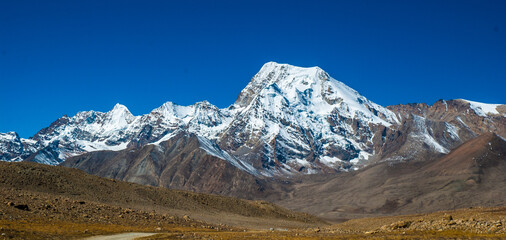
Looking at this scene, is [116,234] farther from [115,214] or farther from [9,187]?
[9,187]

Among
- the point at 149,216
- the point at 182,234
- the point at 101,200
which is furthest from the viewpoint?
the point at 101,200

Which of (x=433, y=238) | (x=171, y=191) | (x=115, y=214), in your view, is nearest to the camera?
(x=433, y=238)

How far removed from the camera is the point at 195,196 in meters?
111

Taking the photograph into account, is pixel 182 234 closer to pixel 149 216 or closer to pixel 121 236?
pixel 121 236

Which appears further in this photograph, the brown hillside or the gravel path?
the brown hillside

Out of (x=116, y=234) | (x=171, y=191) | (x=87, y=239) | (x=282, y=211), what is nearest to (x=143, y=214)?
(x=116, y=234)

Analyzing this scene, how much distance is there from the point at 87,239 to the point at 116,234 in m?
5.90

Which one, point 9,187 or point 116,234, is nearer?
point 116,234

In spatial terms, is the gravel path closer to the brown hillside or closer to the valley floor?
the valley floor

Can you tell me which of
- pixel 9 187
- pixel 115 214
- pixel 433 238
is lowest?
pixel 433 238

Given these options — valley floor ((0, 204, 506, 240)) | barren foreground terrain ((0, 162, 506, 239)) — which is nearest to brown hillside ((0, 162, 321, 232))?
barren foreground terrain ((0, 162, 506, 239))

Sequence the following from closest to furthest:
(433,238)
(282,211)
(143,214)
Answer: (433,238) < (143,214) < (282,211)

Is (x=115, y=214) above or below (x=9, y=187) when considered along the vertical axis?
below

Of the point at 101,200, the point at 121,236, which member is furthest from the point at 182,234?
the point at 101,200
